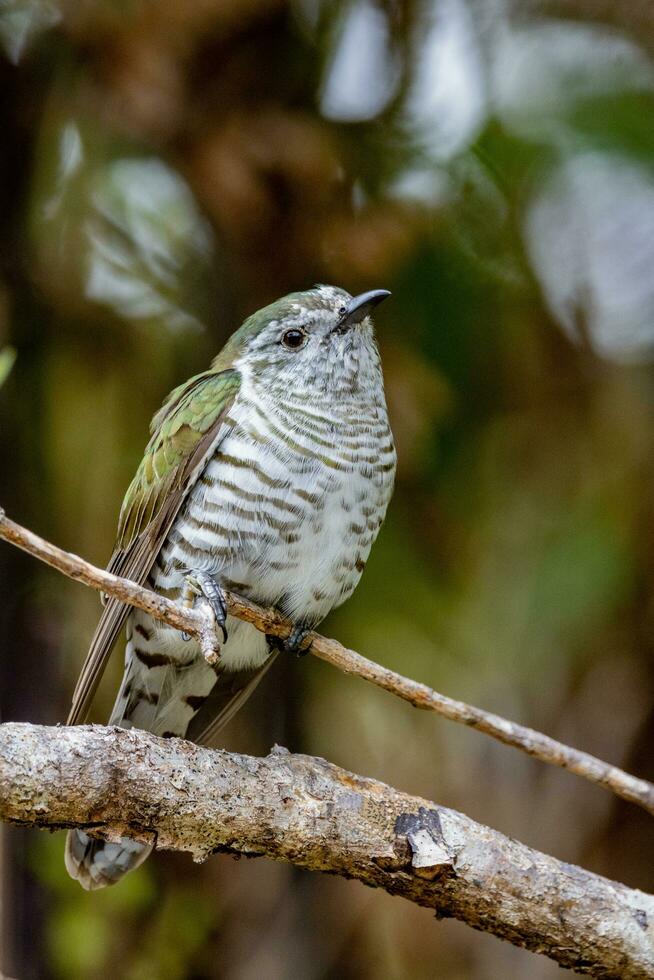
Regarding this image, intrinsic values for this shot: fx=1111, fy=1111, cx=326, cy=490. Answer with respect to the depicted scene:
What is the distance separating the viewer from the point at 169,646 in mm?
2812

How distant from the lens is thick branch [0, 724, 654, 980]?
1.95 metres

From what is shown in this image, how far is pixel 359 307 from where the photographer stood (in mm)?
2965

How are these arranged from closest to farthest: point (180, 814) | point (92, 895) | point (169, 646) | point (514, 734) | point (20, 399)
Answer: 1. point (180, 814)
2. point (514, 734)
3. point (169, 646)
4. point (92, 895)
5. point (20, 399)

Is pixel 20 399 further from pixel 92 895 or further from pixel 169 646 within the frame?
pixel 92 895

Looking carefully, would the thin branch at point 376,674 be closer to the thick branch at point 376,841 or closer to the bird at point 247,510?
the thick branch at point 376,841

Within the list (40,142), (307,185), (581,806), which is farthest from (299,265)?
(581,806)

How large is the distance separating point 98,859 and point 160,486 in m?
0.92

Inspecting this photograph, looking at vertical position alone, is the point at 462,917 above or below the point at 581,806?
above

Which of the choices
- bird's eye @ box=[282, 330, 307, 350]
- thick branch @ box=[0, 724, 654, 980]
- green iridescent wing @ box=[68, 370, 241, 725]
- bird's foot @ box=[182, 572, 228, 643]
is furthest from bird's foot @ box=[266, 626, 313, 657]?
bird's eye @ box=[282, 330, 307, 350]

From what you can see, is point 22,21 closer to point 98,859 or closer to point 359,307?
point 359,307

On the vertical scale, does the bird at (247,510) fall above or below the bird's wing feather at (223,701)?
above

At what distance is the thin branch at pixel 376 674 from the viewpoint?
5.94ft

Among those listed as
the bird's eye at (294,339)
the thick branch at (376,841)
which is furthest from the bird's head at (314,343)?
the thick branch at (376,841)

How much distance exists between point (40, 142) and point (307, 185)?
94 centimetres
